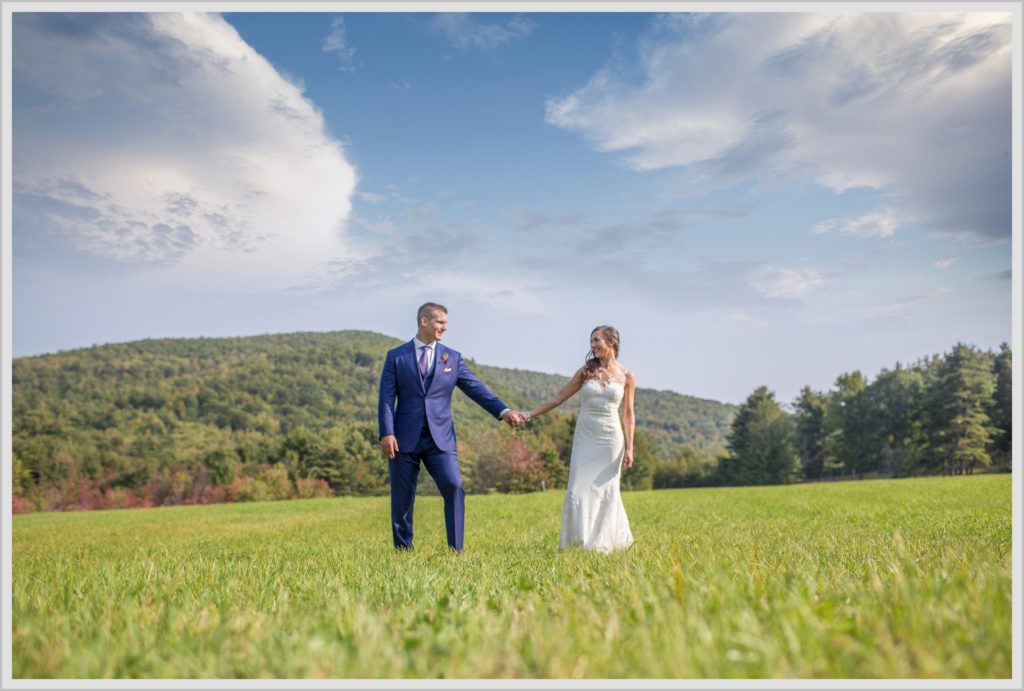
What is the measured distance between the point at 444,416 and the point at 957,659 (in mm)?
6248

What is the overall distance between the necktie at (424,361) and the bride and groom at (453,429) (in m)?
0.01

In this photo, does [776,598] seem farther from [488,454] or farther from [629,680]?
[488,454]

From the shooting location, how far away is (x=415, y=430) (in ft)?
26.6

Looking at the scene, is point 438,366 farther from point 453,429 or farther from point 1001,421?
point 1001,421

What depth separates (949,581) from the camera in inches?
141

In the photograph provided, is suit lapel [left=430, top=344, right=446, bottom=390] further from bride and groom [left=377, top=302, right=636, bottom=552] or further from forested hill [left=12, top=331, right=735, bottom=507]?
forested hill [left=12, top=331, right=735, bottom=507]

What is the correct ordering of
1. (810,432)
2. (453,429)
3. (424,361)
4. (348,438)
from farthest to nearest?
1. (810,432)
2. (348,438)
3. (453,429)
4. (424,361)

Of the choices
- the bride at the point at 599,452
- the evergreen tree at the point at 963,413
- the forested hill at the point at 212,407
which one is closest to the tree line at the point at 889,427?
the evergreen tree at the point at 963,413

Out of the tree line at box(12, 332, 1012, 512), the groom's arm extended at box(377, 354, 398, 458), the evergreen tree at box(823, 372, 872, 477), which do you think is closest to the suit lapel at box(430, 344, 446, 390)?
the groom's arm extended at box(377, 354, 398, 458)

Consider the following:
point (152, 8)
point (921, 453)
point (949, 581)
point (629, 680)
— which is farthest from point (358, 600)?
point (921, 453)

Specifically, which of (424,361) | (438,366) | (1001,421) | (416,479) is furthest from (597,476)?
(1001,421)

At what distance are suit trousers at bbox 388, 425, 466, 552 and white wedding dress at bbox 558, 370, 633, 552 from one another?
4.30 feet

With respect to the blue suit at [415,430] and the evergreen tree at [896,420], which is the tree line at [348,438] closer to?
the evergreen tree at [896,420]

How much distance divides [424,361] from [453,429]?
885 millimetres
